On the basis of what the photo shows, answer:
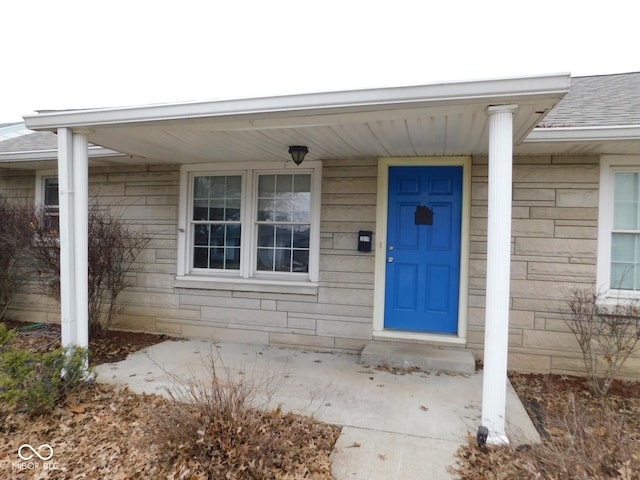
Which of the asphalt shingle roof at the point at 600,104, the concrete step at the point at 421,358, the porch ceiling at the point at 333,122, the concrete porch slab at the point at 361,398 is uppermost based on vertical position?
the asphalt shingle roof at the point at 600,104

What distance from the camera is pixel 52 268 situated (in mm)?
4820

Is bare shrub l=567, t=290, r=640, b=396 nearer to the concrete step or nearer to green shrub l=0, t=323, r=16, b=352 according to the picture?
the concrete step

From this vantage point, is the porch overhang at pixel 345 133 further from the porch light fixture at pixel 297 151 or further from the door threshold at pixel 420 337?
the door threshold at pixel 420 337

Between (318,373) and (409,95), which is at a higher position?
(409,95)

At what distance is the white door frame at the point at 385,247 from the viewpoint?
4.32m

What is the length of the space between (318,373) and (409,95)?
2.75m

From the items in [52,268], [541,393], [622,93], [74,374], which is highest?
[622,93]

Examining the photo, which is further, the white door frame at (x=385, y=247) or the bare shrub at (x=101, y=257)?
the bare shrub at (x=101, y=257)

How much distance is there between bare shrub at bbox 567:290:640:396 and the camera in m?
3.55

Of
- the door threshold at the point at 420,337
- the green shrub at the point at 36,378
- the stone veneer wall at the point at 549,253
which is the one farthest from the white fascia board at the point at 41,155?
the stone veneer wall at the point at 549,253

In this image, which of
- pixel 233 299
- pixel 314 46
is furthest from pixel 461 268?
pixel 314 46

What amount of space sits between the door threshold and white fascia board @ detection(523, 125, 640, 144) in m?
2.21

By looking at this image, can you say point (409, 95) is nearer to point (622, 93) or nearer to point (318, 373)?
point (318, 373)

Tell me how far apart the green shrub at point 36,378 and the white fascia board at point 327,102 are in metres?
2.03
